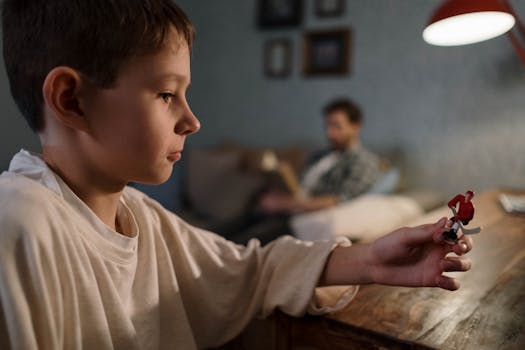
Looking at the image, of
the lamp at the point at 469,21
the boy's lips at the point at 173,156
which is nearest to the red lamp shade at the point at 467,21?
the lamp at the point at 469,21

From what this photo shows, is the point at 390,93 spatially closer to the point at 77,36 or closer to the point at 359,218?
the point at 359,218

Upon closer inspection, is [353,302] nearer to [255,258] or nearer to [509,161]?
[255,258]

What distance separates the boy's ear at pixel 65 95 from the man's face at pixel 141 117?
0.01 m

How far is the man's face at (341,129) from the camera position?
7.17 ft

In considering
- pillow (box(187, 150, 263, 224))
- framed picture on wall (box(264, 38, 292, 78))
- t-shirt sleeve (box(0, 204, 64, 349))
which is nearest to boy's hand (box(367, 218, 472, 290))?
t-shirt sleeve (box(0, 204, 64, 349))

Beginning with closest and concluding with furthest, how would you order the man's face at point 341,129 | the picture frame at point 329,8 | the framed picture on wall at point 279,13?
the man's face at point 341,129 < the picture frame at point 329,8 < the framed picture on wall at point 279,13

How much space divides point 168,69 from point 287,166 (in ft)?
6.61

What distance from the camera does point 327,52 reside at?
266 cm

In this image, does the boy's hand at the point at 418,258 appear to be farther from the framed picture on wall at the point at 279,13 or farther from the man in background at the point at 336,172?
the framed picture on wall at the point at 279,13

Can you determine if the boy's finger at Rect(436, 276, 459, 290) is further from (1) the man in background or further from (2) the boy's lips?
(1) the man in background

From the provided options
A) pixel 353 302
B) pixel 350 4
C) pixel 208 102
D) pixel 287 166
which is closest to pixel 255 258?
pixel 353 302

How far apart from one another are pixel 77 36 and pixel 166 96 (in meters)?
0.12

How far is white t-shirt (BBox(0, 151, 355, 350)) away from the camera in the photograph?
0.44 m

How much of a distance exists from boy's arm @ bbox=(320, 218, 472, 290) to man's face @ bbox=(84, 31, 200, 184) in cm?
29
